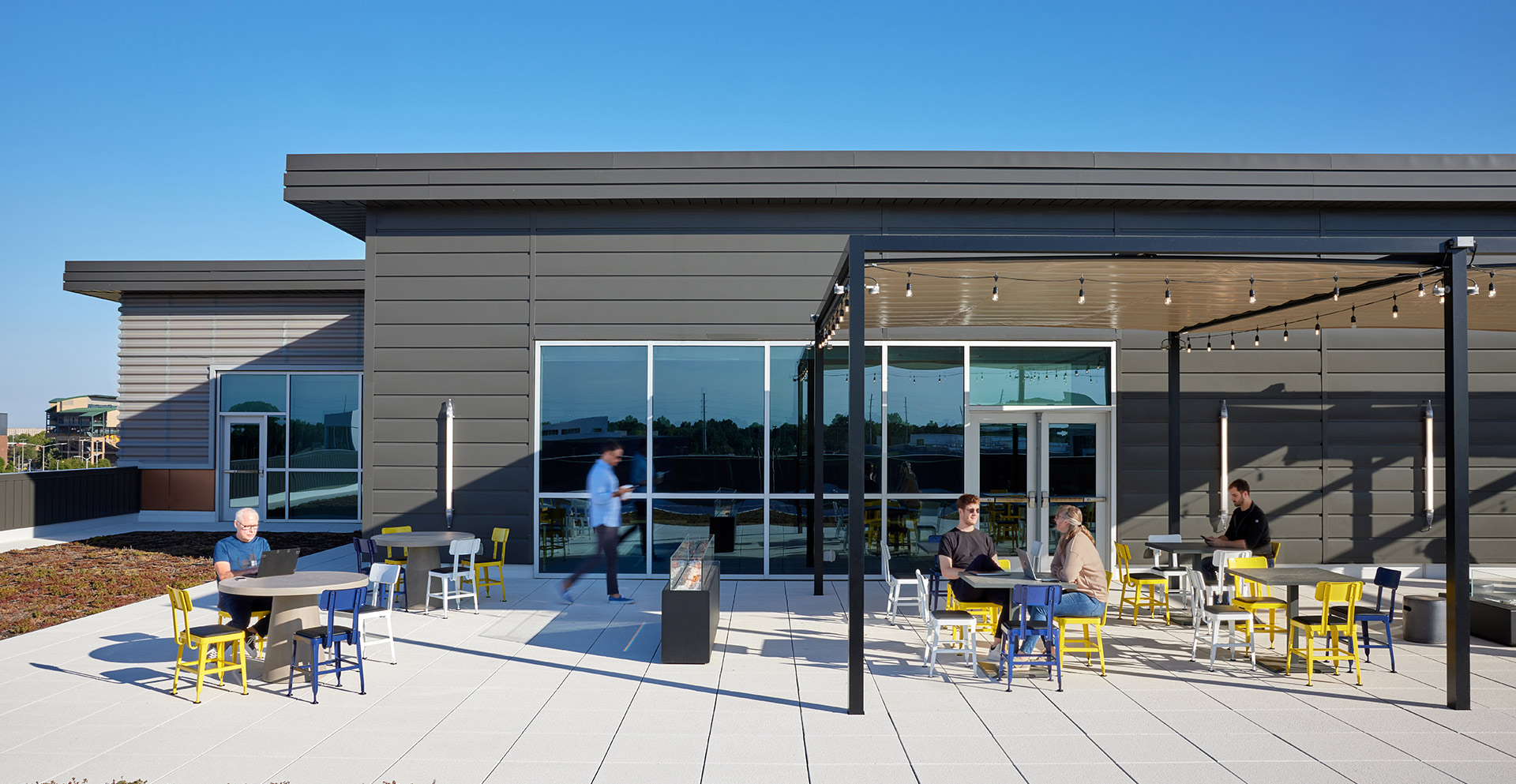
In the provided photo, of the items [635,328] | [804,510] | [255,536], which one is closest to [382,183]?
[635,328]

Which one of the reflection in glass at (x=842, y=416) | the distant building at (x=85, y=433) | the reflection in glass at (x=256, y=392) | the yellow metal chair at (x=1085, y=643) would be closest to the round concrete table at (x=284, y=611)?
the yellow metal chair at (x=1085, y=643)

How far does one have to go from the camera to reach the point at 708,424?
34.0 ft

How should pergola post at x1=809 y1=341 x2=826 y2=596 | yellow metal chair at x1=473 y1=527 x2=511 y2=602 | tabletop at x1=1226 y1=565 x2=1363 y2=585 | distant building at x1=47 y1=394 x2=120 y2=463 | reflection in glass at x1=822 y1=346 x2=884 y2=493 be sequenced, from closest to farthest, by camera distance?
tabletop at x1=1226 y1=565 x2=1363 y2=585 < pergola post at x1=809 y1=341 x2=826 y2=596 < yellow metal chair at x1=473 y1=527 x2=511 y2=602 < reflection in glass at x1=822 y1=346 x2=884 y2=493 < distant building at x1=47 y1=394 x2=120 y2=463

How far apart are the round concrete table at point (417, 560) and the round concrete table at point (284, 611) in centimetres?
229

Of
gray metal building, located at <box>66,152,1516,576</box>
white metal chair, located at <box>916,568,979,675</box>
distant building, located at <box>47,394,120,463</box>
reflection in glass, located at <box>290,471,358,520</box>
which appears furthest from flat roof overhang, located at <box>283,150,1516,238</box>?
distant building, located at <box>47,394,120,463</box>

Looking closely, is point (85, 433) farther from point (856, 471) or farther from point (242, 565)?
point (856, 471)

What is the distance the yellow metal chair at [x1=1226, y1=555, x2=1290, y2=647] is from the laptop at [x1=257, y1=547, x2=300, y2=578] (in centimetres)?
690

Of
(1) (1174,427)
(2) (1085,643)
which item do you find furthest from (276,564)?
(1) (1174,427)

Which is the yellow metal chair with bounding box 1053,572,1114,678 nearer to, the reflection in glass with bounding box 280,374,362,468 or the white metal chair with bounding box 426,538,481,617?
the white metal chair with bounding box 426,538,481,617

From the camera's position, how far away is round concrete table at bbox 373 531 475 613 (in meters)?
8.61

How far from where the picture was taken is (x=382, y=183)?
396 inches

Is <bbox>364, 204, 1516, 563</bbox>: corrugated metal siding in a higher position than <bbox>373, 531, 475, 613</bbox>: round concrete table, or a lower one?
higher

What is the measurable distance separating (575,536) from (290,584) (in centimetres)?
449

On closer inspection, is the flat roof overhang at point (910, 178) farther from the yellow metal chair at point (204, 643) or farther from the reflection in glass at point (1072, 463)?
the yellow metal chair at point (204, 643)
